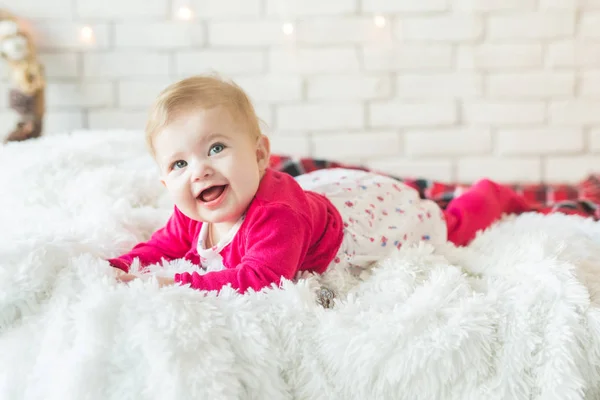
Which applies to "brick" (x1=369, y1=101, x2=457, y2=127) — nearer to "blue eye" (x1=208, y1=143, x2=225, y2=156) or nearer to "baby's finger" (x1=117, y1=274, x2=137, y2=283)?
"blue eye" (x1=208, y1=143, x2=225, y2=156)

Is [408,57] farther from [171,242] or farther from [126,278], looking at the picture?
[126,278]

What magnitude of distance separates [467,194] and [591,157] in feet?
2.88

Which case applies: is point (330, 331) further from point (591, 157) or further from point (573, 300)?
point (591, 157)

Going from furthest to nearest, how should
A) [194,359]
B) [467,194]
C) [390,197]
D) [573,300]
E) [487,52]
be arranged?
[487,52] < [467,194] < [390,197] < [573,300] < [194,359]

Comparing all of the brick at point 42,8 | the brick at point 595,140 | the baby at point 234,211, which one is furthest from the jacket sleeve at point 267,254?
the brick at point 595,140

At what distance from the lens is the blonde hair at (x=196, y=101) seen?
1.00m

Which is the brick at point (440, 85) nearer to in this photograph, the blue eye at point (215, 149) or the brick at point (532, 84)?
the brick at point (532, 84)

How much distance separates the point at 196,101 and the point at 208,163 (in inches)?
3.9

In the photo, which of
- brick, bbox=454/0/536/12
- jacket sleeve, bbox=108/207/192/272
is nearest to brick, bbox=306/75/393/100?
brick, bbox=454/0/536/12

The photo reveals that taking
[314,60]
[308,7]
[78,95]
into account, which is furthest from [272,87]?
[78,95]

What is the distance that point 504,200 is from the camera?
5.16ft

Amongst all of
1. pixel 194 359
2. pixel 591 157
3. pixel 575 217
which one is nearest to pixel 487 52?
pixel 591 157

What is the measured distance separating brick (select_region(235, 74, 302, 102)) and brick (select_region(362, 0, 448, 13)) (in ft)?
1.07

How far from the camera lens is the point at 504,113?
84.1 inches
